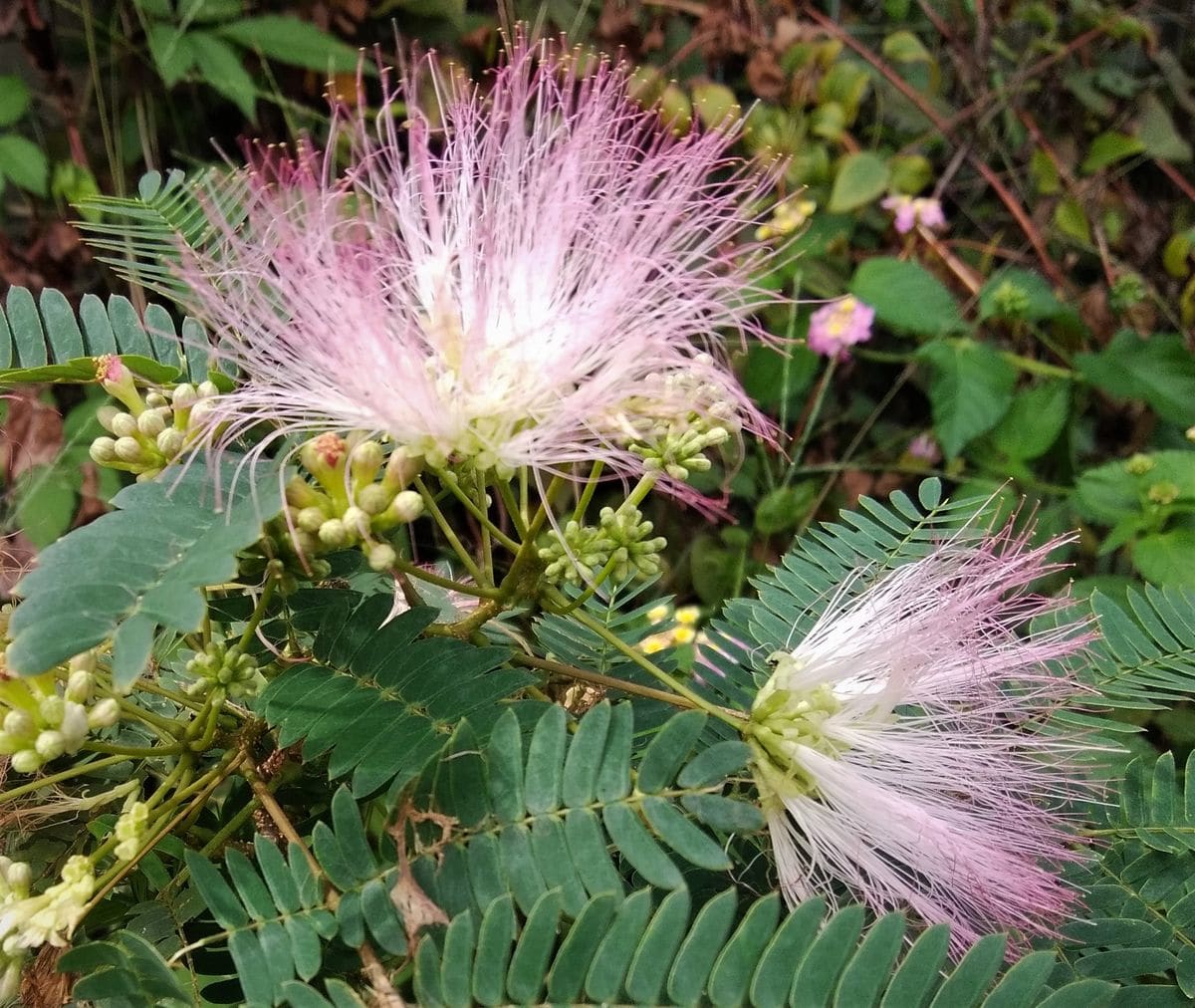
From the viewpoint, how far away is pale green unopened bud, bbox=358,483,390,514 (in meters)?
0.61

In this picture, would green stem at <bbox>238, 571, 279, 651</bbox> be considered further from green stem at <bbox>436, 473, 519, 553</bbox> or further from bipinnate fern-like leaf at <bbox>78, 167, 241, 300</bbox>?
bipinnate fern-like leaf at <bbox>78, 167, 241, 300</bbox>

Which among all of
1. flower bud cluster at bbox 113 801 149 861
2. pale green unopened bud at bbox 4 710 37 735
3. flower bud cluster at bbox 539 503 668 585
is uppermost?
flower bud cluster at bbox 539 503 668 585

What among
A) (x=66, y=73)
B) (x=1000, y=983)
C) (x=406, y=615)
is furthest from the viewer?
(x=66, y=73)

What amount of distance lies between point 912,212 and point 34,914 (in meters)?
2.41

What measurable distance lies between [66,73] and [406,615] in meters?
2.14

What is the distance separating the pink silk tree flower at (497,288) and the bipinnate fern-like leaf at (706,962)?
302mm

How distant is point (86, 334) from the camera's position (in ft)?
2.89

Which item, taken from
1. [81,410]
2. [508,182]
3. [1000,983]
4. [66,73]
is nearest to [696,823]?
[1000,983]

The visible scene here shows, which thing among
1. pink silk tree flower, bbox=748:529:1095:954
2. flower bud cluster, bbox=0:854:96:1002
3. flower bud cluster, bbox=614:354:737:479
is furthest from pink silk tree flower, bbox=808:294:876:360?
flower bud cluster, bbox=0:854:96:1002

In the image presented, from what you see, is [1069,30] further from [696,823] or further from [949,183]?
[696,823]

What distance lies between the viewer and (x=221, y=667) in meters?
0.65

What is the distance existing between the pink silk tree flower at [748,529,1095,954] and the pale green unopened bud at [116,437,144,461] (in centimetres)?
49

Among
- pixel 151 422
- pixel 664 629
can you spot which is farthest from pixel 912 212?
pixel 151 422

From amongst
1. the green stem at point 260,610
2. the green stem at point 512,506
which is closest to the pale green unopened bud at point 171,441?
the green stem at point 260,610
